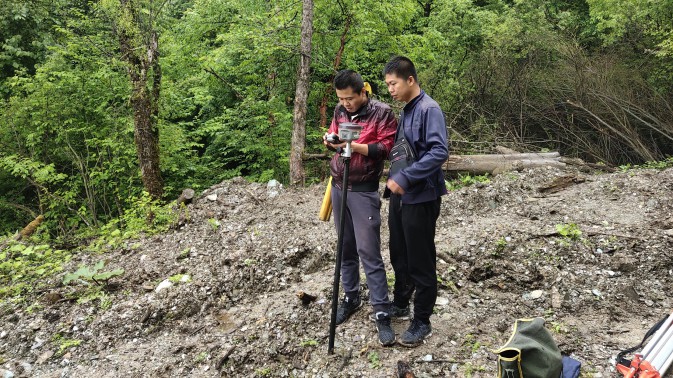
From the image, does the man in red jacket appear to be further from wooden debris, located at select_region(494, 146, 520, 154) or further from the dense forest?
wooden debris, located at select_region(494, 146, 520, 154)

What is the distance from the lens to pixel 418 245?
2.99 meters

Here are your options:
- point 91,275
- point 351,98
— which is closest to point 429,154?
point 351,98

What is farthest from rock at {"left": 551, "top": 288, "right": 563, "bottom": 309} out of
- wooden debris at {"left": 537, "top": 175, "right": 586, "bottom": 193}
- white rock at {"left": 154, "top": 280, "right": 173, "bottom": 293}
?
white rock at {"left": 154, "top": 280, "right": 173, "bottom": 293}

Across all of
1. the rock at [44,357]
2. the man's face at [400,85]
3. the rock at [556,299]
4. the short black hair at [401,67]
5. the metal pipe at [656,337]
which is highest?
the short black hair at [401,67]

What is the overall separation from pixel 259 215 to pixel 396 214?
10.6ft

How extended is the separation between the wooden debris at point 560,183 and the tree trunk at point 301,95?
3.91 meters

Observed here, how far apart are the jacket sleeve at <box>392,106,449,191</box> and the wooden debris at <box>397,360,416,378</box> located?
3.85 feet

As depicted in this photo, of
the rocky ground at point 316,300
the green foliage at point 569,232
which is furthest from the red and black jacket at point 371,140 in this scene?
the green foliage at point 569,232

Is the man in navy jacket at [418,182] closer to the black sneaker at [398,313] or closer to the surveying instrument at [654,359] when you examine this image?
the black sneaker at [398,313]

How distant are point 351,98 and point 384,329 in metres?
1.66

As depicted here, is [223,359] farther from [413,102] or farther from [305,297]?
[413,102]

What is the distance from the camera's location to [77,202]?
9.96 meters

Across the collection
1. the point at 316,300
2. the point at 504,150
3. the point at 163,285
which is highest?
the point at 504,150

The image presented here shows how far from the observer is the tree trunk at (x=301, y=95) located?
296 inches
